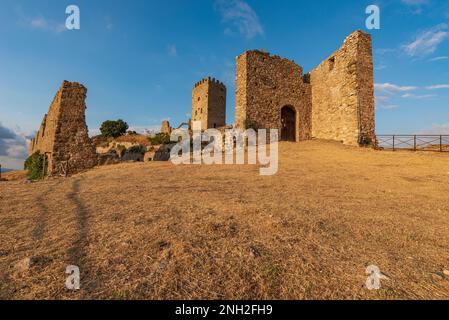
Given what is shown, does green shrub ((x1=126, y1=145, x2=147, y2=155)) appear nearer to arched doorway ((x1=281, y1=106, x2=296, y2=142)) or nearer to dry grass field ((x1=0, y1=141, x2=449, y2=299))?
arched doorway ((x1=281, y1=106, x2=296, y2=142))

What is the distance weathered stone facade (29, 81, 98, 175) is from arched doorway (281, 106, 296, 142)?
13997 mm

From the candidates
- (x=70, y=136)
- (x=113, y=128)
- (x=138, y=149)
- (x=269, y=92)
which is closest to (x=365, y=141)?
(x=269, y=92)

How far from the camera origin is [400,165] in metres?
9.38

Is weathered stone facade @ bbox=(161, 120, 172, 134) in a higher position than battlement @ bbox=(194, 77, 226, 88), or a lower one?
lower

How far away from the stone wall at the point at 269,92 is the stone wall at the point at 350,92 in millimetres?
1960

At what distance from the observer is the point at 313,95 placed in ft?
62.7

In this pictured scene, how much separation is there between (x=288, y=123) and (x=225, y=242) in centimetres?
1734

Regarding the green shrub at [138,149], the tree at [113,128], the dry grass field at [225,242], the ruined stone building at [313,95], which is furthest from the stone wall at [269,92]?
the tree at [113,128]

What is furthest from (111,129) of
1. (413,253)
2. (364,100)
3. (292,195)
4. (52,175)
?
(413,253)

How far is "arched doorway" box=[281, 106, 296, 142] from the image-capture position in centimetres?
1855

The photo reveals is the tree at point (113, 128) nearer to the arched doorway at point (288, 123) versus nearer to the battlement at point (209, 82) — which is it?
the battlement at point (209, 82)

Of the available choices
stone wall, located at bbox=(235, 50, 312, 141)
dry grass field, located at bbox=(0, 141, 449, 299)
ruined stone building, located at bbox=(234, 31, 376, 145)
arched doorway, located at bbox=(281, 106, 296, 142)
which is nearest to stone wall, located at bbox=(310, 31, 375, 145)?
ruined stone building, located at bbox=(234, 31, 376, 145)
